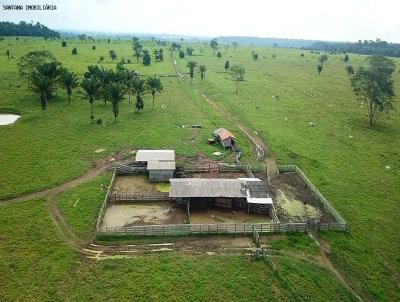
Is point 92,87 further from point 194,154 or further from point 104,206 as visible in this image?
point 104,206

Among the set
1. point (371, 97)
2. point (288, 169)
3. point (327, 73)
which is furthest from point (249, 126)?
point (327, 73)

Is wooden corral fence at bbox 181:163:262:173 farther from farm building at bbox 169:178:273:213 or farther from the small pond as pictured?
the small pond

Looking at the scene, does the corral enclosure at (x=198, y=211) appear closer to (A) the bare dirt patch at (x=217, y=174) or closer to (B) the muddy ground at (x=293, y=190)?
(B) the muddy ground at (x=293, y=190)

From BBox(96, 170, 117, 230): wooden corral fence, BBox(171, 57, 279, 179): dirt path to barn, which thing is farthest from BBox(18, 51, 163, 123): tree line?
BBox(96, 170, 117, 230): wooden corral fence

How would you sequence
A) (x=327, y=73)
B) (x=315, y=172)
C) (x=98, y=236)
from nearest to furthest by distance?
1. (x=98, y=236)
2. (x=315, y=172)
3. (x=327, y=73)

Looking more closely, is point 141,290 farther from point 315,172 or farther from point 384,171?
point 384,171

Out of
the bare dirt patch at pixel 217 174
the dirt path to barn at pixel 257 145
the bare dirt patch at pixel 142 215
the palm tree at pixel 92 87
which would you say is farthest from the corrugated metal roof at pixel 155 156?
the palm tree at pixel 92 87

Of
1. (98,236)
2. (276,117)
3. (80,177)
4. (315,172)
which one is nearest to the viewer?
(98,236)

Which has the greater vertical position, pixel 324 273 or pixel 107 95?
pixel 107 95
